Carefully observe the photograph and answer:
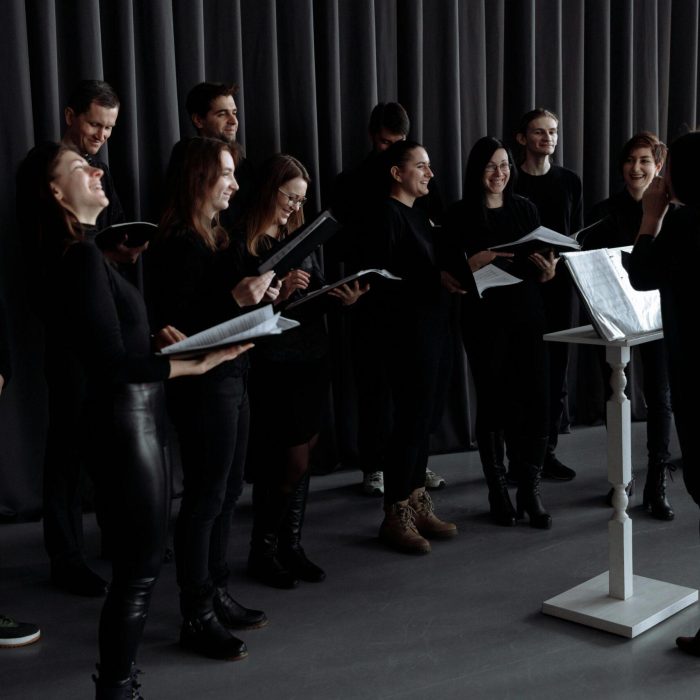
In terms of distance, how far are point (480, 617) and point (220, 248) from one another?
125 centimetres

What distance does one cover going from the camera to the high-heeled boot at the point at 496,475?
3504mm

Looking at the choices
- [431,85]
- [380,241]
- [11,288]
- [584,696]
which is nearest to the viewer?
[584,696]

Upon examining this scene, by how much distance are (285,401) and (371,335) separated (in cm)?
112

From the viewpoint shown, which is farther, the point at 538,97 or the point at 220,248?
the point at 538,97

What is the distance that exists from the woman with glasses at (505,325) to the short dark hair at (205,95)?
927 mm

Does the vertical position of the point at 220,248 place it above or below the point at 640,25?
below

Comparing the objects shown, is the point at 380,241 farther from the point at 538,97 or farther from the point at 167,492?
the point at 538,97

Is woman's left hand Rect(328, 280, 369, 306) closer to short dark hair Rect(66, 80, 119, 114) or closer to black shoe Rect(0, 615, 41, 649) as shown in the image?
short dark hair Rect(66, 80, 119, 114)

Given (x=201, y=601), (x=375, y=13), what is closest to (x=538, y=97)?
(x=375, y=13)

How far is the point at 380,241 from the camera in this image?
313cm

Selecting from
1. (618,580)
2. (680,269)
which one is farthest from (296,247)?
(618,580)

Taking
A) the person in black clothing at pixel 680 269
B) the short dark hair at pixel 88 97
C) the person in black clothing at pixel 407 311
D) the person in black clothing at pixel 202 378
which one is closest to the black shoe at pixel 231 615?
the person in black clothing at pixel 202 378

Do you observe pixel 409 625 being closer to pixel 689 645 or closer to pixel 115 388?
pixel 689 645

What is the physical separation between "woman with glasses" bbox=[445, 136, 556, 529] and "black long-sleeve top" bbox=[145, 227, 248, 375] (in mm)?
1179
